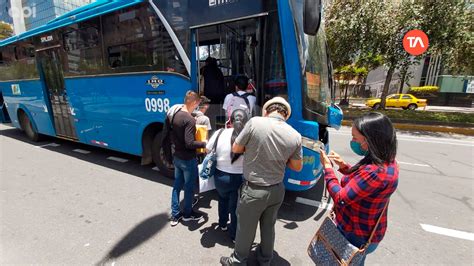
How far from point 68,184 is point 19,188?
0.76 metres

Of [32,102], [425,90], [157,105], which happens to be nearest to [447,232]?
[157,105]

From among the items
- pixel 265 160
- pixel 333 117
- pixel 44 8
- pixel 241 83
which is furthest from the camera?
pixel 44 8

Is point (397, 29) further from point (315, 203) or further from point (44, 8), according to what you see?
point (44, 8)

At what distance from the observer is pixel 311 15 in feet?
8.60

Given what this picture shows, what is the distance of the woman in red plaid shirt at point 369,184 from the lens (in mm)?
1476

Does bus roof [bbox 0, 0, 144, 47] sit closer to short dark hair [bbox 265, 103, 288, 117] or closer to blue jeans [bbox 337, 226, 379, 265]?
short dark hair [bbox 265, 103, 288, 117]

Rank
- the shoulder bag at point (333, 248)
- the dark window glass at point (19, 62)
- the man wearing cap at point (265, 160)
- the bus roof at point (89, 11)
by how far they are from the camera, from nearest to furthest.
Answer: the shoulder bag at point (333, 248) → the man wearing cap at point (265, 160) → the bus roof at point (89, 11) → the dark window glass at point (19, 62)

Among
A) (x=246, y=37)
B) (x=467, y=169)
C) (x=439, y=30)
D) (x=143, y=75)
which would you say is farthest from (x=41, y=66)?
(x=439, y=30)

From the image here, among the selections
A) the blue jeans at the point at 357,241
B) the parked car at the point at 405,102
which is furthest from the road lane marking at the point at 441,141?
the parked car at the point at 405,102

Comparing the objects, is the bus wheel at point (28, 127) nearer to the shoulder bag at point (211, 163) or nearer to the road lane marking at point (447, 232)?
the shoulder bag at point (211, 163)

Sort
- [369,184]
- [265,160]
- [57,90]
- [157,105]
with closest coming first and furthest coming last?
[369,184]
[265,160]
[157,105]
[57,90]

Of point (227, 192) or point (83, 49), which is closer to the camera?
point (227, 192)

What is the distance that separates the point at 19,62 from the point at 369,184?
886 cm

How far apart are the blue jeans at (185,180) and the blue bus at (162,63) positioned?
1.20 m
